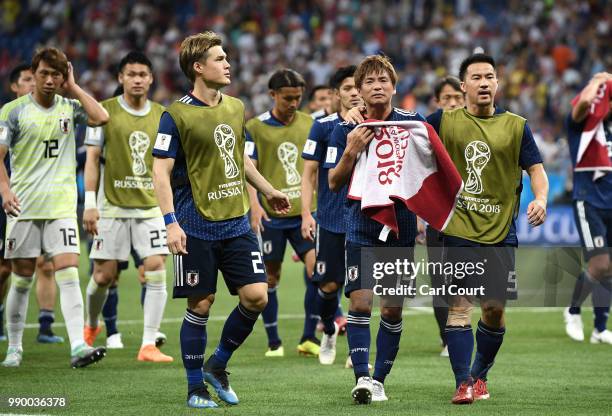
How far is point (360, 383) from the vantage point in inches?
295

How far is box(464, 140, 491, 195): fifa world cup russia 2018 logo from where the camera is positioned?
303 inches

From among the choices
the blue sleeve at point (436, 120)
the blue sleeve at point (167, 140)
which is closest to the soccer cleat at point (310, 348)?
the blue sleeve at point (436, 120)

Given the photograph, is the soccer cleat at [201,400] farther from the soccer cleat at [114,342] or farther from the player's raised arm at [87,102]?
the soccer cleat at [114,342]

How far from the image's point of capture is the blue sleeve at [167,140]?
24.1 ft

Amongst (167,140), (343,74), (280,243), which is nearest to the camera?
(167,140)

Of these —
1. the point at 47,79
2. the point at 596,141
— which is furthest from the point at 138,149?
the point at 596,141

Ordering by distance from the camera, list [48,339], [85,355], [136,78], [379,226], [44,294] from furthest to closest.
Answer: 1. [44,294]
2. [48,339]
3. [136,78]
4. [85,355]
5. [379,226]

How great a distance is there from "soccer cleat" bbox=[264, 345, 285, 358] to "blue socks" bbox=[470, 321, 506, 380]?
2.84 metres

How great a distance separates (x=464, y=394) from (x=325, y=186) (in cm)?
308

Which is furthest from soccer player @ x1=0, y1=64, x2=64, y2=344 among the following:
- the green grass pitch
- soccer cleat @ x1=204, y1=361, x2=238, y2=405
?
soccer cleat @ x1=204, y1=361, x2=238, y2=405

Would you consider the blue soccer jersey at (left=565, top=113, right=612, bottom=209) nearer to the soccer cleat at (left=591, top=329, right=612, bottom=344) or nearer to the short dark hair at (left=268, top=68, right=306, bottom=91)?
the soccer cleat at (left=591, top=329, right=612, bottom=344)

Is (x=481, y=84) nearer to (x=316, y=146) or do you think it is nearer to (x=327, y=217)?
(x=316, y=146)

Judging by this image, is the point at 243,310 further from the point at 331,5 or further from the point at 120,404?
the point at 331,5

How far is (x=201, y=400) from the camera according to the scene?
7391 mm
